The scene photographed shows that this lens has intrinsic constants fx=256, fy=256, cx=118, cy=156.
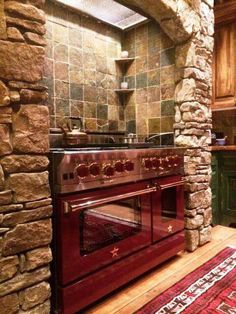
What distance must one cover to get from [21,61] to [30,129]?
30cm

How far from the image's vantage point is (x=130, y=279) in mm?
1709

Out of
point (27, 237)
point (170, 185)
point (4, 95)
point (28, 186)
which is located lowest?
point (27, 237)

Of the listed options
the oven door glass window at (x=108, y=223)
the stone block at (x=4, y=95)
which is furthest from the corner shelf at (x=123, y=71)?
the stone block at (x=4, y=95)

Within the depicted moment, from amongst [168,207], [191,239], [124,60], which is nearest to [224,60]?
[124,60]

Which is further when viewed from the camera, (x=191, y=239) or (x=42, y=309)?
(x=191, y=239)

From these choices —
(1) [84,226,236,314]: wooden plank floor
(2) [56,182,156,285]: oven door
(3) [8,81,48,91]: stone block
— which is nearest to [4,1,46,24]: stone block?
(3) [8,81,48,91]: stone block

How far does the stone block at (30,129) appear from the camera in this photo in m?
1.14

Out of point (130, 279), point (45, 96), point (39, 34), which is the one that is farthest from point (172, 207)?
point (39, 34)

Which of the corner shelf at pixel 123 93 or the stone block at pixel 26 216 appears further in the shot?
the corner shelf at pixel 123 93

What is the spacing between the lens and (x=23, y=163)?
45.7 inches

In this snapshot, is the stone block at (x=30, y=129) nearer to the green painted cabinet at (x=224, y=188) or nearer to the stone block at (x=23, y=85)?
the stone block at (x=23, y=85)

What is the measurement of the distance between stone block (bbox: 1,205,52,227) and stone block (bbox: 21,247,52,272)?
0.16m

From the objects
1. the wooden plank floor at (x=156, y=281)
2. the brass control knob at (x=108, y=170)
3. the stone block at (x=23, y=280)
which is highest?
the brass control knob at (x=108, y=170)

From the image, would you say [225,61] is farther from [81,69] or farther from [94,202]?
[94,202]
